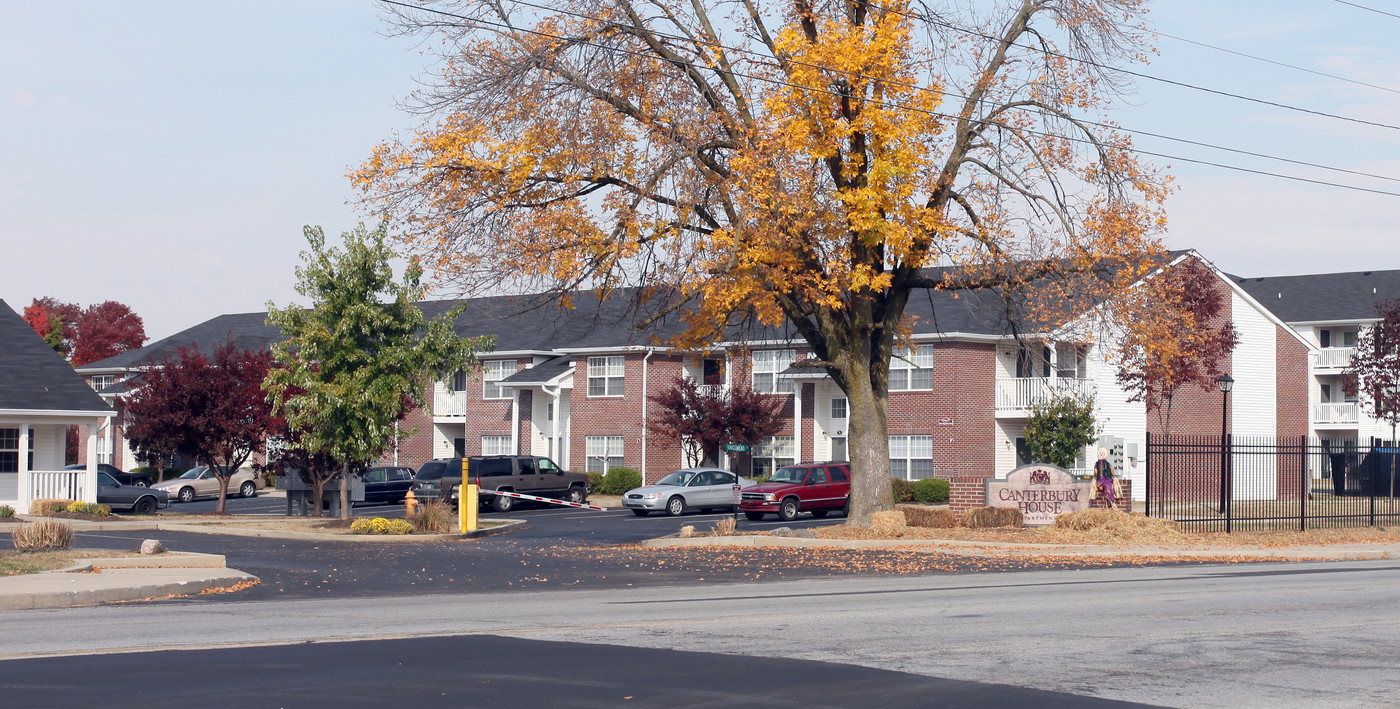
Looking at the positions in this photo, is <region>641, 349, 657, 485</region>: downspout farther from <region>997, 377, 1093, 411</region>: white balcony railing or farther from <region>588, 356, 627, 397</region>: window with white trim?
<region>997, 377, 1093, 411</region>: white balcony railing

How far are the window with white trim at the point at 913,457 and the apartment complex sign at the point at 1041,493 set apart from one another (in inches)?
661

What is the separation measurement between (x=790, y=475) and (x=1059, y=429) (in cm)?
1109

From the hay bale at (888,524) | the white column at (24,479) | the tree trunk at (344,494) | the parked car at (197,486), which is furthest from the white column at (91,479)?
the hay bale at (888,524)

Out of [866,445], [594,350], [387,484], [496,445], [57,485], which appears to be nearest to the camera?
[866,445]

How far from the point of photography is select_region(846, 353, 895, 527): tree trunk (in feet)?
89.4

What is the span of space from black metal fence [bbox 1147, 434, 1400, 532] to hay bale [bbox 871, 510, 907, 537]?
4.78 metres

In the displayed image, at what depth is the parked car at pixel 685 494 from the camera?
38125 mm

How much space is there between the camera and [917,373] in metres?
45.7

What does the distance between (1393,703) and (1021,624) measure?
418 centimetres

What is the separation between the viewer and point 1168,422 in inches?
1770

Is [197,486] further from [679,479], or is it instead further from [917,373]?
[917,373]

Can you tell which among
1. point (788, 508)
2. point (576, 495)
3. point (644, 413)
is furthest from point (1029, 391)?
point (576, 495)

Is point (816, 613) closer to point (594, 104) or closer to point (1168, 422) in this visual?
point (594, 104)

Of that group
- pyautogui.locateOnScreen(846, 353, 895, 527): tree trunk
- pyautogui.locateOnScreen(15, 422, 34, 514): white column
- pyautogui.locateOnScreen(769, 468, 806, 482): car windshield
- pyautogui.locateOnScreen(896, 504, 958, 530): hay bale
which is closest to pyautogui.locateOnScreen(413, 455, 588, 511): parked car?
pyautogui.locateOnScreen(769, 468, 806, 482): car windshield
